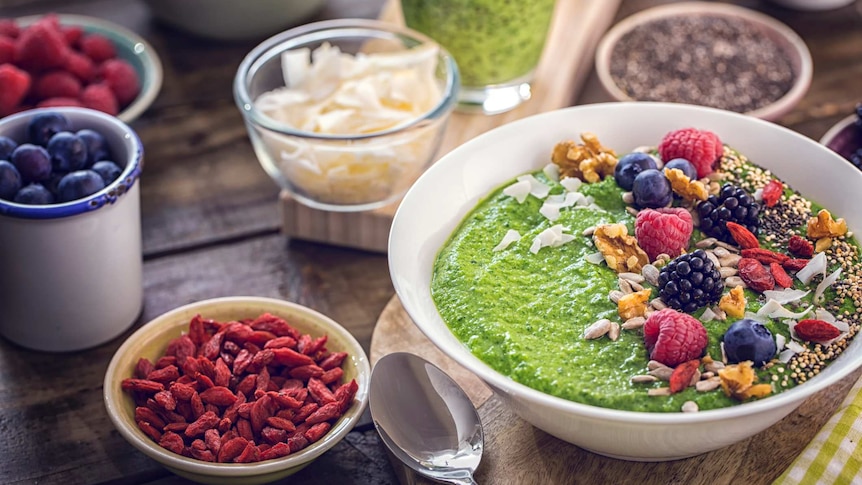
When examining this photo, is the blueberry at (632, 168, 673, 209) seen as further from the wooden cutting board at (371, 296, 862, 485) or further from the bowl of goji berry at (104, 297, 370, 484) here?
the bowl of goji berry at (104, 297, 370, 484)

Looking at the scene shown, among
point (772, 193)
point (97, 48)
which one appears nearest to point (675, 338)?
point (772, 193)

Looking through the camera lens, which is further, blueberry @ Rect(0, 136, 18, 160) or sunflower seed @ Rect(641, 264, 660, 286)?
blueberry @ Rect(0, 136, 18, 160)

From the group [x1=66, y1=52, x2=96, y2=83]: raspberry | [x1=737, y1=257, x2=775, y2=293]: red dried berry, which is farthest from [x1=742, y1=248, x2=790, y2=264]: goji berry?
[x1=66, y1=52, x2=96, y2=83]: raspberry

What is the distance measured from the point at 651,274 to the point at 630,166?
298mm

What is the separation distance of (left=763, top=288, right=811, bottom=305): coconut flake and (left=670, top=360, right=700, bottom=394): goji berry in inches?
9.3

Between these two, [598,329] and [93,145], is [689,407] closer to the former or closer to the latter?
[598,329]

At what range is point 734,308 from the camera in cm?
173

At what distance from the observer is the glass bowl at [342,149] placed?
235cm

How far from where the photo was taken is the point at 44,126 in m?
2.11

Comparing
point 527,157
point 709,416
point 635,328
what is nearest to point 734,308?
point 635,328

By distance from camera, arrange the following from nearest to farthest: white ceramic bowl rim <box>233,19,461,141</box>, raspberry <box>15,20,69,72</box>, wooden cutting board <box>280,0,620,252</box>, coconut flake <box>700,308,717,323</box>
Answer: coconut flake <box>700,308,717,323</box>, white ceramic bowl rim <box>233,19,461,141</box>, wooden cutting board <box>280,0,620,252</box>, raspberry <box>15,20,69,72</box>

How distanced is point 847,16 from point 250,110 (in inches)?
87.8

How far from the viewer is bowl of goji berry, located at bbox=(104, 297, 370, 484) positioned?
177 cm

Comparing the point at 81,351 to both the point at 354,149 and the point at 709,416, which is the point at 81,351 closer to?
the point at 354,149
